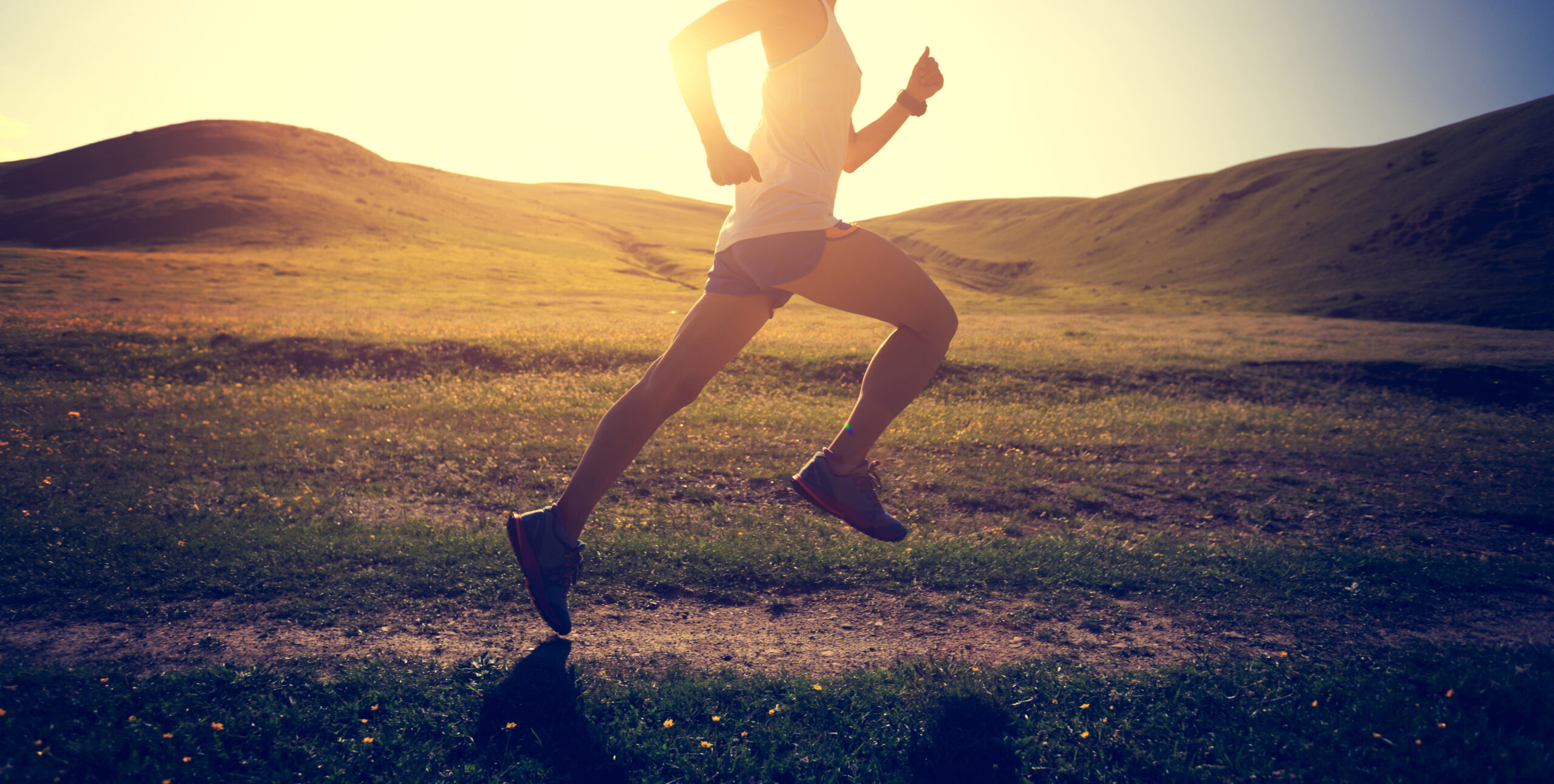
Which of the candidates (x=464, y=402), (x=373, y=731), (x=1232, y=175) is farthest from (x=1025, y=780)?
(x=1232, y=175)

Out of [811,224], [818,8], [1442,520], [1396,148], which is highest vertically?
[1396,148]

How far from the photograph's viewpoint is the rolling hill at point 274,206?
204 feet

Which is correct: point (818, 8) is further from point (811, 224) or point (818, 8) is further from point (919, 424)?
point (919, 424)

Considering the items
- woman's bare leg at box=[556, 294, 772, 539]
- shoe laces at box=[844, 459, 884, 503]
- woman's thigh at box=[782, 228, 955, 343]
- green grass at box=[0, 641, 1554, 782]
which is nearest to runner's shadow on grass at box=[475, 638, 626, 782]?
green grass at box=[0, 641, 1554, 782]

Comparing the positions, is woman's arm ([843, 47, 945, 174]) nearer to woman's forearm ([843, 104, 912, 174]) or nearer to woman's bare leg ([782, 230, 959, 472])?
woman's forearm ([843, 104, 912, 174])

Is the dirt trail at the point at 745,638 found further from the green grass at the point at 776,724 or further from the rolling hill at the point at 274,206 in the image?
the rolling hill at the point at 274,206

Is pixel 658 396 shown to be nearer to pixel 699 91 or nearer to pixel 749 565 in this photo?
pixel 699 91

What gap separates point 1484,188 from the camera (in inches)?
2421

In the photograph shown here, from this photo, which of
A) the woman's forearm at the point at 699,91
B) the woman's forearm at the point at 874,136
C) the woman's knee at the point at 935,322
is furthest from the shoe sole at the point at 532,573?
the woman's forearm at the point at 874,136

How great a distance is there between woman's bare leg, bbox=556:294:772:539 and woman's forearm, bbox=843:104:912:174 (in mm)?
1417

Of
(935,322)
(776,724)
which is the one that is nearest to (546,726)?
(776,724)

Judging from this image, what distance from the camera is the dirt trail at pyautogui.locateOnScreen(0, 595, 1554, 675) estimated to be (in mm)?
3355

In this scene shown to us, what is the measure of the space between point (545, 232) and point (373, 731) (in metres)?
90.3

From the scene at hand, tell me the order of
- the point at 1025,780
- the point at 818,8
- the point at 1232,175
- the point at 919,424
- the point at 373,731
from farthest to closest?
the point at 1232,175, the point at 919,424, the point at 818,8, the point at 373,731, the point at 1025,780
